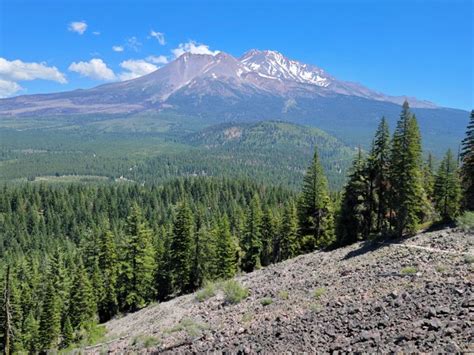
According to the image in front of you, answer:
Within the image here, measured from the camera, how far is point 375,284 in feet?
77.9

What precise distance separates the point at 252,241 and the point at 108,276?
21.2 meters

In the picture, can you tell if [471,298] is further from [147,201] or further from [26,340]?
[147,201]

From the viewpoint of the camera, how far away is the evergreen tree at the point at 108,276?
5312cm

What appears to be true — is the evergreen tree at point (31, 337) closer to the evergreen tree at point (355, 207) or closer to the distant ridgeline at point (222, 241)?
the distant ridgeline at point (222, 241)

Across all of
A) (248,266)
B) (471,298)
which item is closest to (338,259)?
(471,298)

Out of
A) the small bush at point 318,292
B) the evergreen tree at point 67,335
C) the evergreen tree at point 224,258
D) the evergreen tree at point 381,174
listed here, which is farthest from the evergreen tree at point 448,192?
the evergreen tree at point 67,335

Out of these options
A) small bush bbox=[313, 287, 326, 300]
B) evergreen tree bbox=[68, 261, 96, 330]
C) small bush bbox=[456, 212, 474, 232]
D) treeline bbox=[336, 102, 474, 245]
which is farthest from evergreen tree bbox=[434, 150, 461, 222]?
evergreen tree bbox=[68, 261, 96, 330]

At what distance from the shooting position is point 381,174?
4409cm

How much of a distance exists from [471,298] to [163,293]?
46.9m

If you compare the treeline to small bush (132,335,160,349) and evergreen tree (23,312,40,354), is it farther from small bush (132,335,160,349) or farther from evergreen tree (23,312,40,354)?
evergreen tree (23,312,40,354)

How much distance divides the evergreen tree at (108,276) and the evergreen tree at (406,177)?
36148 mm

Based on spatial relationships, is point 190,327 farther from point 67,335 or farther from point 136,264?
point 136,264

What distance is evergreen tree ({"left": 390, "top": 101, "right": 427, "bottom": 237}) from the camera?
1470 inches

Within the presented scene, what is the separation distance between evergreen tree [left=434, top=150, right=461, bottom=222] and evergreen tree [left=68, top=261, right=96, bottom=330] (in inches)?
1636
